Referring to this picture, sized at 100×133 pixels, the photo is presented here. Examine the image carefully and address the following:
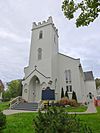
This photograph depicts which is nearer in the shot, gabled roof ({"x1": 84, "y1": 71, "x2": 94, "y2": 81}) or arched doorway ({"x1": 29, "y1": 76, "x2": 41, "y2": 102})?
arched doorway ({"x1": 29, "y1": 76, "x2": 41, "y2": 102})

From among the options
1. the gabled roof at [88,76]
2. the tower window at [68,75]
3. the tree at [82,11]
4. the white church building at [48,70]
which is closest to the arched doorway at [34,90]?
the white church building at [48,70]

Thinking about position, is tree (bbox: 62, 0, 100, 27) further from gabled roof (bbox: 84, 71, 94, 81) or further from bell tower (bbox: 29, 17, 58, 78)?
gabled roof (bbox: 84, 71, 94, 81)

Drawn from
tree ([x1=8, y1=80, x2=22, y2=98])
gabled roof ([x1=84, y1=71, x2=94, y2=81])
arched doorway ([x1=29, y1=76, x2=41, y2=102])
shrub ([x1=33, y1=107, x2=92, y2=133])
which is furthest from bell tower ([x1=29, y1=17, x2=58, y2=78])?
shrub ([x1=33, y1=107, x2=92, y2=133])

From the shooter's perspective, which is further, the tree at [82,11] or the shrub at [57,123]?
the tree at [82,11]

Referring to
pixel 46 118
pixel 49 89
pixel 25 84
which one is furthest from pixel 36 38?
pixel 46 118

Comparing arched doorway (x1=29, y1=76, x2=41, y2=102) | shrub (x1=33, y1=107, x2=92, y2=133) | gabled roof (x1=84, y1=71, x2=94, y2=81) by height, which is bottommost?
shrub (x1=33, y1=107, x2=92, y2=133)

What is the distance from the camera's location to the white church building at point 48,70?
2583 centimetres

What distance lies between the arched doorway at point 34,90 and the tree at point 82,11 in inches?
765

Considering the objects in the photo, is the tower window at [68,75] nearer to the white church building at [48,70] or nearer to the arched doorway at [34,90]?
the white church building at [48,70]

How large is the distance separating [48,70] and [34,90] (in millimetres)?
4221

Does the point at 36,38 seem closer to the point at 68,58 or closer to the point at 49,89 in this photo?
the point at 68,58

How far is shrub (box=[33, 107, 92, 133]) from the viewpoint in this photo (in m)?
3.90

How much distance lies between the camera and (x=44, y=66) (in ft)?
88.7

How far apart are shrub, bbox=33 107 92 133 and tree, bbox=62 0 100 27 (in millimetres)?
5056
